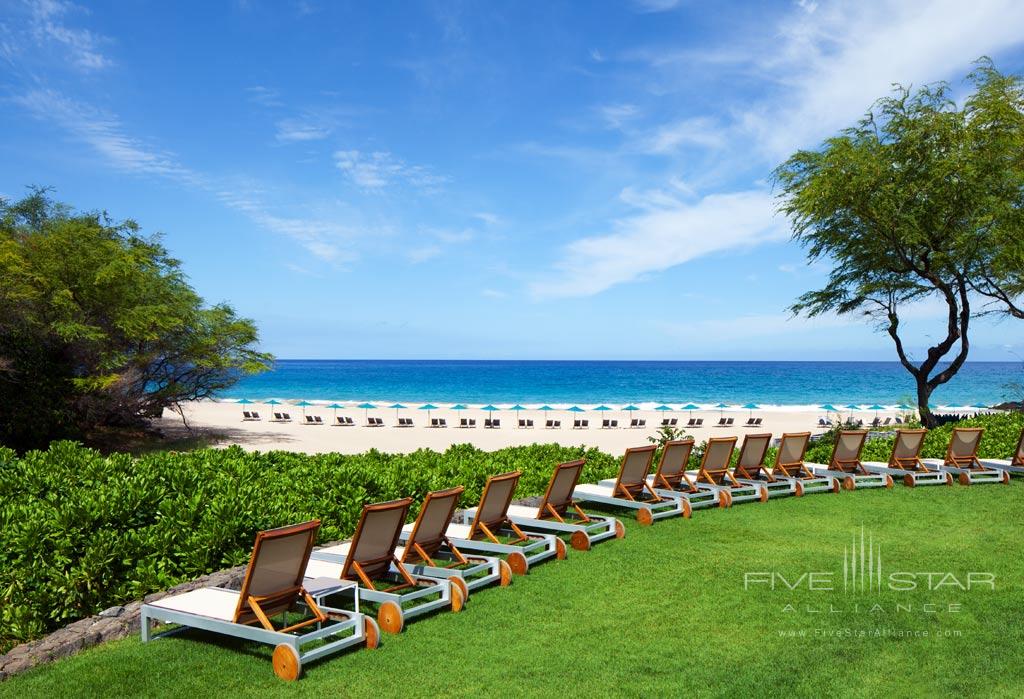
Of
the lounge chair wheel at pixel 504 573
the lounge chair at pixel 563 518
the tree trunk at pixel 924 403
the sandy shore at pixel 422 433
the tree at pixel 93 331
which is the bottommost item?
the sandy shore at pixel 422 433

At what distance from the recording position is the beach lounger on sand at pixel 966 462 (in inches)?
487

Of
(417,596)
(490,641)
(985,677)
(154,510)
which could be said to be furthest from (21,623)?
(985,677)

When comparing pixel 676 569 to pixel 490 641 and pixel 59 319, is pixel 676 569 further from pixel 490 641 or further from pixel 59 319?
pixel 59 319

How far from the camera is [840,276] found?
2217 cm

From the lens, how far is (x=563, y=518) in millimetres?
8930

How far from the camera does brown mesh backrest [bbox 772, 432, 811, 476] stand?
1178cm

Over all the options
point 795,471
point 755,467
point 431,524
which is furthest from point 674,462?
point 431,524

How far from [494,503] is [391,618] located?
2.19 m

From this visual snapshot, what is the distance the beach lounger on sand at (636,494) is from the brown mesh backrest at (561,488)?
758 millimetres

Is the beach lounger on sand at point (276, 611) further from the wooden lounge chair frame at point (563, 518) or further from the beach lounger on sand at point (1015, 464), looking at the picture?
the beach lounger on sand at point (1015, 464)

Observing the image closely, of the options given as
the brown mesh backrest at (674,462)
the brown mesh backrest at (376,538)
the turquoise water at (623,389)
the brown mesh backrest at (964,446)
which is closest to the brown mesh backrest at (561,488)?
the brown mesh backrest at (674,462)

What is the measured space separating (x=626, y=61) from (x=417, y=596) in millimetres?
17203

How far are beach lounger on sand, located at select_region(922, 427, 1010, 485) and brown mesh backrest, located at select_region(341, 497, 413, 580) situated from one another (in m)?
10.1

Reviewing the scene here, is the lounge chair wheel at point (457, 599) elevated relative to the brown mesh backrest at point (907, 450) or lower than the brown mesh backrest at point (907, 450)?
lower
